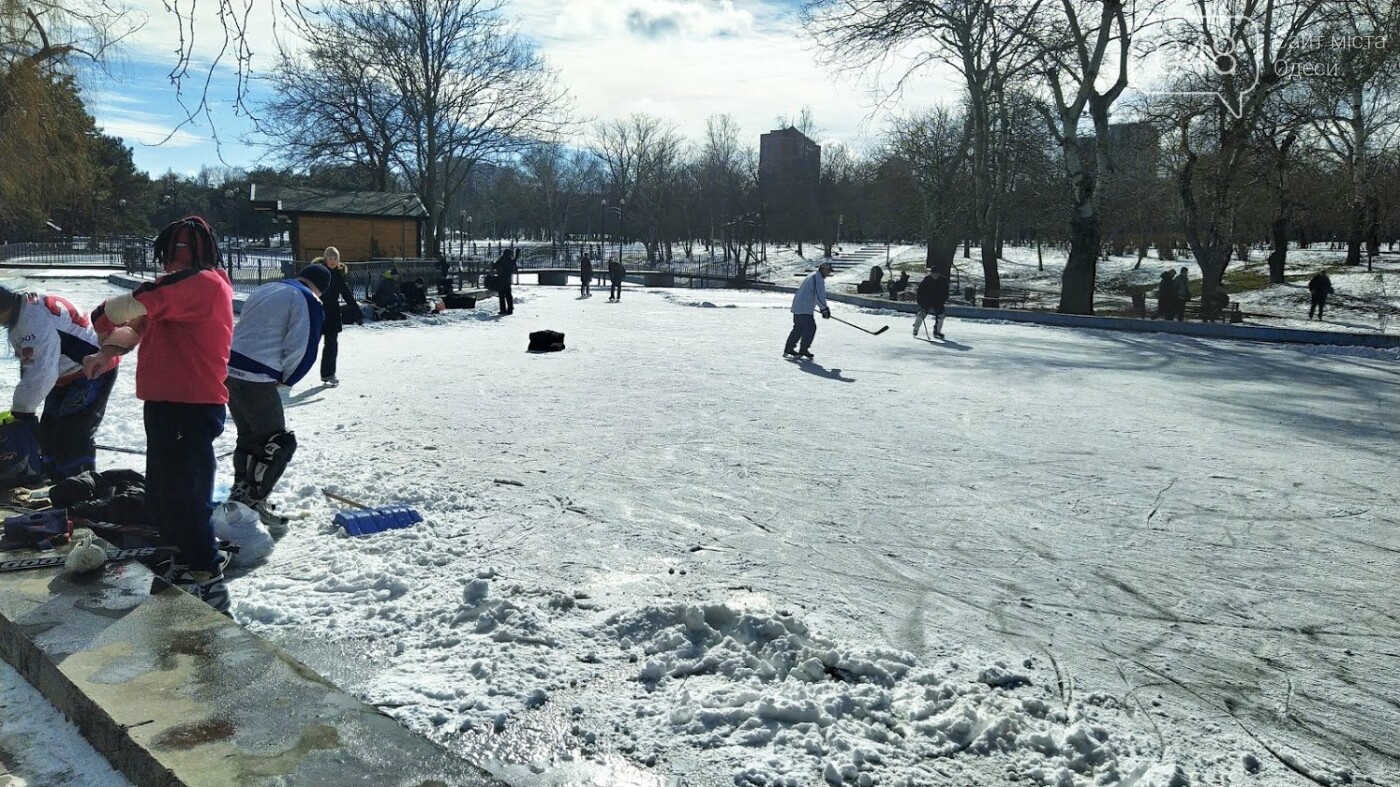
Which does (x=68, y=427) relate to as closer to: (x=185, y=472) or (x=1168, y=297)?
(x=185, y=472)

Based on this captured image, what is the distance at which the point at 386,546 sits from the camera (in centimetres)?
530

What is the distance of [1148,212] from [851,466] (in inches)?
1877

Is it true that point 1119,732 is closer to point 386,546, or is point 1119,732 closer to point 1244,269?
point 386,546

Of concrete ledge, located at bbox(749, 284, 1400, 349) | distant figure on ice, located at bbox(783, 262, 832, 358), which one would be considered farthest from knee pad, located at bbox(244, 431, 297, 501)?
concrete ledge, located at bbox(749, 284, 1400, 349)

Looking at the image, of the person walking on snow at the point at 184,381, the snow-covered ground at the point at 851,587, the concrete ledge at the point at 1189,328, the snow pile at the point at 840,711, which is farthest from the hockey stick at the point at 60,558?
the concrete ledge at the point at 1189,328

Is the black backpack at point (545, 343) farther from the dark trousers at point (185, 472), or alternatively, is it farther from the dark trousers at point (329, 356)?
the dark trousers at point (185, 472)

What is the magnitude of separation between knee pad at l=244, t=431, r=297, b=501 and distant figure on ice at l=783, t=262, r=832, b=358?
9.75 meters

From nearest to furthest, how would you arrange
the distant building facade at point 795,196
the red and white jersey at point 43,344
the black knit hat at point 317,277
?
the red and white jersey at point 43,344
the black knit hat at point 317,277
the distant building facade at point 795,196

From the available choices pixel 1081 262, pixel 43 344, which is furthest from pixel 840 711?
pixel 1081 262

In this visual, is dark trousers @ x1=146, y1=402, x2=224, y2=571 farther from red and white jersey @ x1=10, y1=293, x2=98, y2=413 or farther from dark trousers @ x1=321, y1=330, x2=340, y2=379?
dark trousers @ x1=321, y1=330, x2=340, y2=379

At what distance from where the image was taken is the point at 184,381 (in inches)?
167

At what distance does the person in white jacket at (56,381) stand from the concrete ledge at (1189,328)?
2020 centimetres

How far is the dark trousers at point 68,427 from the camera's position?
575cm

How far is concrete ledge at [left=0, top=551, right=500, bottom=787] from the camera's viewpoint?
2.75 metres
